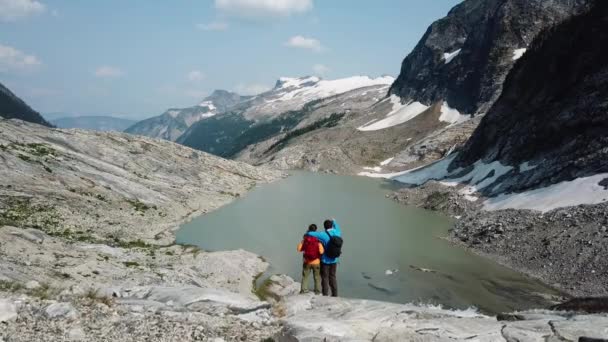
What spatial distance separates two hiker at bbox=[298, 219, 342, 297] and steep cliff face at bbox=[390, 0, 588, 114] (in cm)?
12444

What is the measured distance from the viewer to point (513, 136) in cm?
7338

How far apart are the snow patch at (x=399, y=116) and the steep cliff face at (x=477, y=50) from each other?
11.1 ft

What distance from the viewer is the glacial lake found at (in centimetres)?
3284

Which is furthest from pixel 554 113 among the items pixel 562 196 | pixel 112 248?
pixel 112 248

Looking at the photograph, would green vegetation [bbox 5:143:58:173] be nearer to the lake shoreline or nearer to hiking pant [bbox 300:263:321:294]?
hiking pant [bbox 300:263:321:294]

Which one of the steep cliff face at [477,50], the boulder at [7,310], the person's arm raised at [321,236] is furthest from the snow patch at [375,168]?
the boulder at [7,310]

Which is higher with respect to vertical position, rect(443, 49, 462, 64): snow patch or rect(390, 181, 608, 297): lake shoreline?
rect(443, 49, 462, 64): snow patch

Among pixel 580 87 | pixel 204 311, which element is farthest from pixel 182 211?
pixel 580 87

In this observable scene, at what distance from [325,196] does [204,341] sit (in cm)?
7143

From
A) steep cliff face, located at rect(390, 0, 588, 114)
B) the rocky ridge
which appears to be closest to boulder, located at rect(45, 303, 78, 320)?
the rocky ridge

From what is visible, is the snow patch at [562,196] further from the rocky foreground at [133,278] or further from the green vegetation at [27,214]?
the green vegetation at [27,214]

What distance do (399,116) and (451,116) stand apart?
24823 mm

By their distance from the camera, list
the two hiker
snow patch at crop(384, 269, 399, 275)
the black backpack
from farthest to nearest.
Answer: snow patch at crop(384, 269, 399, 275)
the two hiker
the black backpack

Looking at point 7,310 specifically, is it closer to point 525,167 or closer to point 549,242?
point 549,242
